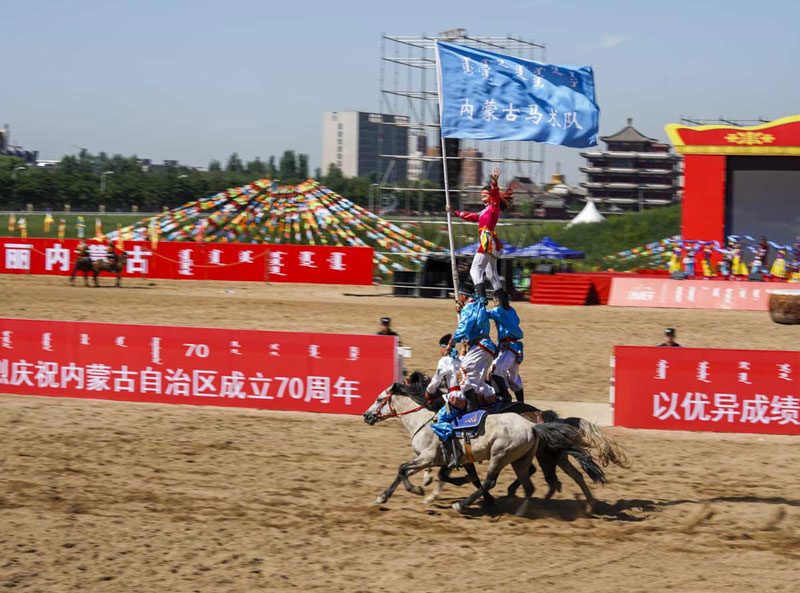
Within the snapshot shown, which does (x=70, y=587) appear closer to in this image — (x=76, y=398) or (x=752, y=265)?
(x=76, y=398)

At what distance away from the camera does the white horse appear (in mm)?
9367

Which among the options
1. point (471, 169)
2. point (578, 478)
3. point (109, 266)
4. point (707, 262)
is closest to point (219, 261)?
point (109, 266)

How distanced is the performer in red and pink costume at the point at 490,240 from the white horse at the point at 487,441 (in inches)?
59.6

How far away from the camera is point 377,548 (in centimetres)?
836

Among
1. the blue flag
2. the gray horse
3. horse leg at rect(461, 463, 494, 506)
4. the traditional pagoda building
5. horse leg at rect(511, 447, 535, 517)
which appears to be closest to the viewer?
horse leg at rect(511, 447, 535, 517)

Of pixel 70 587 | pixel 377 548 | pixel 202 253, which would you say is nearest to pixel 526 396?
pixel 377 548

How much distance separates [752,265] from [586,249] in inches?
928

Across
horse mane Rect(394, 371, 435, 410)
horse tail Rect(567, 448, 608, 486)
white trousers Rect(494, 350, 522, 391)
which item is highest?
white trousers Rect(494, 350, 522, 391)

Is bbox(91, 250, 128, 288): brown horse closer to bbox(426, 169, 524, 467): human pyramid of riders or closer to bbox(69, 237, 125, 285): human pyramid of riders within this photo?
bbox(69, 237, 125, 285): human pyramid of riders

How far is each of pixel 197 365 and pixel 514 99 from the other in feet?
31.5

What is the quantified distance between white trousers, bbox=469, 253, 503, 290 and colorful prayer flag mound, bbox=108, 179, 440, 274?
2540cm

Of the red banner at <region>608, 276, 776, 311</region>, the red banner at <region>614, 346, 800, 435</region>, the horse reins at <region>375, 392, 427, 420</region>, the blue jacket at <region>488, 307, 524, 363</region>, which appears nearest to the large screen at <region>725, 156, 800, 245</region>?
the red banner at <region>608, 276, 776, 311</region>

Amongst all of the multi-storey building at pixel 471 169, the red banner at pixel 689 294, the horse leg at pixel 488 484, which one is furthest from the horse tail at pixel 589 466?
the multi-storey building at pixel 471 169

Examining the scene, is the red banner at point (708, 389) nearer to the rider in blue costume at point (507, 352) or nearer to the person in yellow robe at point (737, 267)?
the rider in blue costume at point (507, 352)
